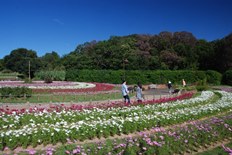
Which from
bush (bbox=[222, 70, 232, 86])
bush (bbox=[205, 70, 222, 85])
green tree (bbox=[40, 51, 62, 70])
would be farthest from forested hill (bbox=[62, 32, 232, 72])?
bush (bbox=[205, 70, 222, 85])

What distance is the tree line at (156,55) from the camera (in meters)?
56.2

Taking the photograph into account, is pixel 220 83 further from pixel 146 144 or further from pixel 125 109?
pixel 146 144

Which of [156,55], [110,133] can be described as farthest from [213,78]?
[110,133]

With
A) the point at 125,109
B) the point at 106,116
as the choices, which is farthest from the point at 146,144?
the point at 125,109

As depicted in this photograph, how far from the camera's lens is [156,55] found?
5819 cm

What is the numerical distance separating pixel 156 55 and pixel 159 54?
151cm

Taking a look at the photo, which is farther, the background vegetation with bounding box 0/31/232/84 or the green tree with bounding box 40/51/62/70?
the green tree with bounding box 40/51/62/70

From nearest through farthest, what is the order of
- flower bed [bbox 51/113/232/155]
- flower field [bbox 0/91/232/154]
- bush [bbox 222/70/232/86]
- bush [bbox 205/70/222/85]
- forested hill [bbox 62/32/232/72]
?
1. flower bed [bbox 51/113/232/155]
2. flower field [bbox 0/91/232/154]
3. bush [bbox 222/70/232/86]
4. bush [bbox 205/70/222/85]
5. forested hill [bbox 62/32/232/72]

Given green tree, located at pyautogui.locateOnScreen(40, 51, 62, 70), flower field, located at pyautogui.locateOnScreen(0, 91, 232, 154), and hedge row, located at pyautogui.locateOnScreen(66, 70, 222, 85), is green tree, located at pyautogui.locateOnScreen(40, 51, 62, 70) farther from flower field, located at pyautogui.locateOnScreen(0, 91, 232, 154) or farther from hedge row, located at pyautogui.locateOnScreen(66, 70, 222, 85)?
flower field, located at pyautogui.locateOnScreen(0, 91, 232, 154)

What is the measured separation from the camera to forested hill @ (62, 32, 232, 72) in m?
56.2

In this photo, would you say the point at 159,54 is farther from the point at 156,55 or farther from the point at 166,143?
the point at 166,143

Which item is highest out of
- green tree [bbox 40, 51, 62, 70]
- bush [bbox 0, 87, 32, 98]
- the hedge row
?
green tree [bbox 40, 51, 62, 70]

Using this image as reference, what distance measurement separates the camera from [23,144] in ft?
24.4

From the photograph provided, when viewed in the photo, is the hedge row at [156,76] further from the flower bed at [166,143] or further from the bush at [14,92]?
the flower bed at [166,143]
